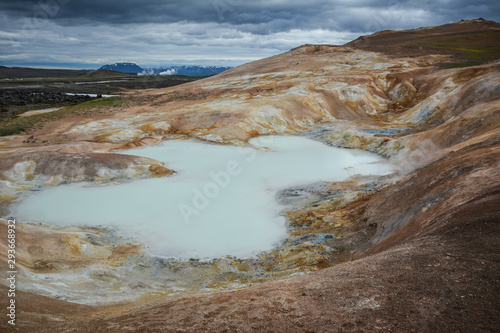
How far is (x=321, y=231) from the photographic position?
18031 millimetres

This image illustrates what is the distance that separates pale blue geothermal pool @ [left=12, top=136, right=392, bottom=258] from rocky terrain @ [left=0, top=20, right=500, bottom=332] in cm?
123

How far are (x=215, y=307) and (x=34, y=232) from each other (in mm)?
11699

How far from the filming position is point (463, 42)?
74.8m

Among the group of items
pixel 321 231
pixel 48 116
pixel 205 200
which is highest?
pixel 48 116

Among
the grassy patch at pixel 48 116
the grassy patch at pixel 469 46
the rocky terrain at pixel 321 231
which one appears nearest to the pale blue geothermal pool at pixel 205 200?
the rocky terrain at pixel 321 231

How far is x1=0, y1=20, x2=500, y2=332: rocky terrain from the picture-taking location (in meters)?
7.94

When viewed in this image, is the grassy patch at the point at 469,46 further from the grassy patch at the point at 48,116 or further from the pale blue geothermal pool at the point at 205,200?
the grassy patch at the point at 48,116

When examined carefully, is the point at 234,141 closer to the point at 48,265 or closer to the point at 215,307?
the point at 48,265

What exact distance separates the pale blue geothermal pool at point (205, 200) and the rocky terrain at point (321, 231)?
123cm

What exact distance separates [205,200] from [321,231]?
804 cm

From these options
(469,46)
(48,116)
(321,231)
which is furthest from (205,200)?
(469,46)

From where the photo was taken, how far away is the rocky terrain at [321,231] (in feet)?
26.1

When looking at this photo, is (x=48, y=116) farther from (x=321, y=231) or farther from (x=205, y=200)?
(x=321, y=231)

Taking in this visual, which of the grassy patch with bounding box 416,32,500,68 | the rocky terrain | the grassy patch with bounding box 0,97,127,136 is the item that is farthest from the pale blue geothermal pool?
the grassy patch with bounding box 416,32,500,68
